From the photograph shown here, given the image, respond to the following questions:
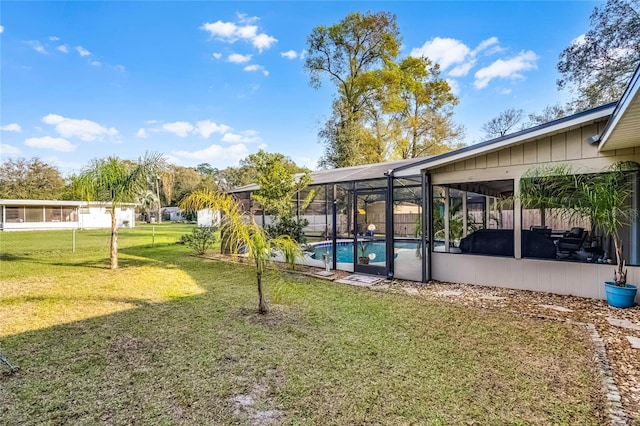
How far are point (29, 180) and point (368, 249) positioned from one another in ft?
142

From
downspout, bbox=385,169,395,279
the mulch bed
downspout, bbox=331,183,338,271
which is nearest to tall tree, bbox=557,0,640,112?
downspout, bbox=385,169,395,279

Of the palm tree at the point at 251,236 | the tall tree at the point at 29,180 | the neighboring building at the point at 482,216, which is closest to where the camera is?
the palm tree at the point at 251,236

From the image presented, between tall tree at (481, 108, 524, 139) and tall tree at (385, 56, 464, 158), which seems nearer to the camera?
tall tree at (481, 108, 524, 139)

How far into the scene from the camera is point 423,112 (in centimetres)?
2123

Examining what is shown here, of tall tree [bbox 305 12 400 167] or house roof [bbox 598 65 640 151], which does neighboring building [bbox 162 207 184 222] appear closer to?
tall tree [bbox 305 12 400 167]

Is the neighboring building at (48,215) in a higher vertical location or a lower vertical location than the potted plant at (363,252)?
higher

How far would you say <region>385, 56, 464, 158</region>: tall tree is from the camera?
812 inches

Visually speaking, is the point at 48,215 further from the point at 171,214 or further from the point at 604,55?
the point at 604,55

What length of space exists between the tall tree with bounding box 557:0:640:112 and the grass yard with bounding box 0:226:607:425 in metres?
15.2

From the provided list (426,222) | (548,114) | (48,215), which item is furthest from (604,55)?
(48,215)

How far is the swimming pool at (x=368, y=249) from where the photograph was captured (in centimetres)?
770

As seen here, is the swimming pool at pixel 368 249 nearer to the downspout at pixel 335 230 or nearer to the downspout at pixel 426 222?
the downspout at pixel 335 230

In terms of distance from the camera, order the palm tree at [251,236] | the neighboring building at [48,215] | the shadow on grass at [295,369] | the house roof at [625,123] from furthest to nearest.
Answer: the neighboring building at [48,215], the palm tree at [251,236], the house roof at [625,123], the shadow on grass at [295,369]

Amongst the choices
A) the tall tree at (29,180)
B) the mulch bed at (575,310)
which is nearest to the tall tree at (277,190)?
the mulch bed at (575,310)
